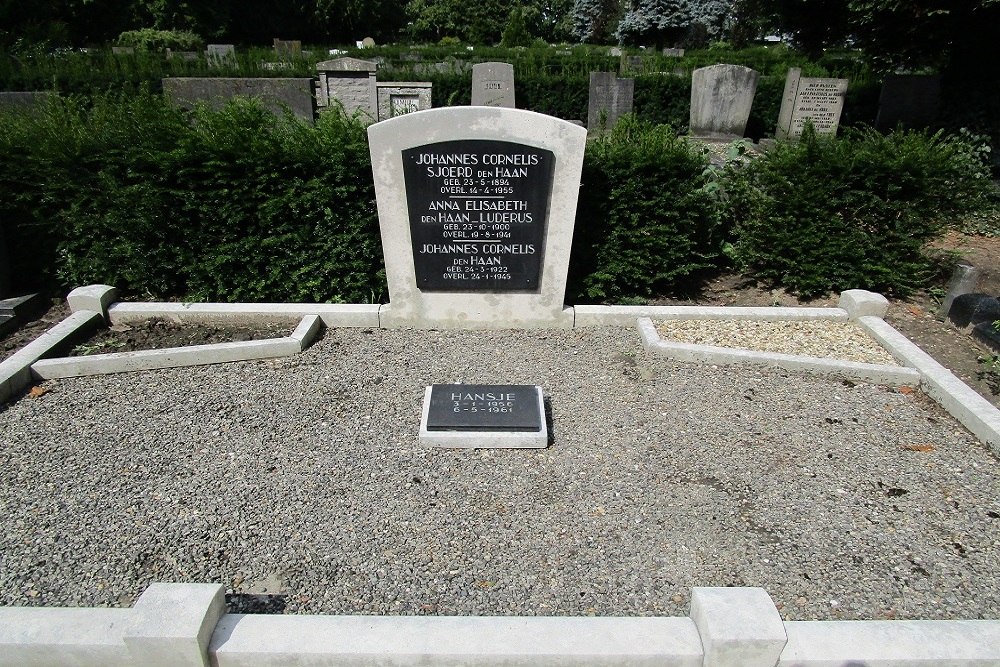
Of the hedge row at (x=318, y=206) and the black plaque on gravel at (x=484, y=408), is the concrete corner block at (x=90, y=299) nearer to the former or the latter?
the hedge row at (x=318, y=206)

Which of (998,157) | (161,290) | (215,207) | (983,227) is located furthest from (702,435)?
(998,157)

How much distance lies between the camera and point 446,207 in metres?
4.98

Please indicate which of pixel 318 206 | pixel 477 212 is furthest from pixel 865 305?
pixel 318 206

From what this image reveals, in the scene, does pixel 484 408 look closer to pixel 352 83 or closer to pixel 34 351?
pixel 34 351

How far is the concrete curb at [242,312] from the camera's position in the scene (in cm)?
530

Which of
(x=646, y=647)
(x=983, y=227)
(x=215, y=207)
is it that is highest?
(x=215, y=207)

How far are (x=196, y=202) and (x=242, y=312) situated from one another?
1.03 meters

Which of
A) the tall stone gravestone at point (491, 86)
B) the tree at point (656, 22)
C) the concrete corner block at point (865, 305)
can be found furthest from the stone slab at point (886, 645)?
the tree at point (656, 22)

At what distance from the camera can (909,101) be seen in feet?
37.8

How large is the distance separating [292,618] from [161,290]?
4.40 m

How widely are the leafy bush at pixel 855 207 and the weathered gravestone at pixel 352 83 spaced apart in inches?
343

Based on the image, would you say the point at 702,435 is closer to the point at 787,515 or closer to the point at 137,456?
the point at 787,515

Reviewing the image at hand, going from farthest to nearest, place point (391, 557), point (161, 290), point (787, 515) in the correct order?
point (161, 290)
point (787, 515)
point (391, 557)

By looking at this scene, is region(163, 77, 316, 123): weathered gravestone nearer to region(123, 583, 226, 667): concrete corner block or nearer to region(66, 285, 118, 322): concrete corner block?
region(66, 285, 118, 322): concrete corner block
